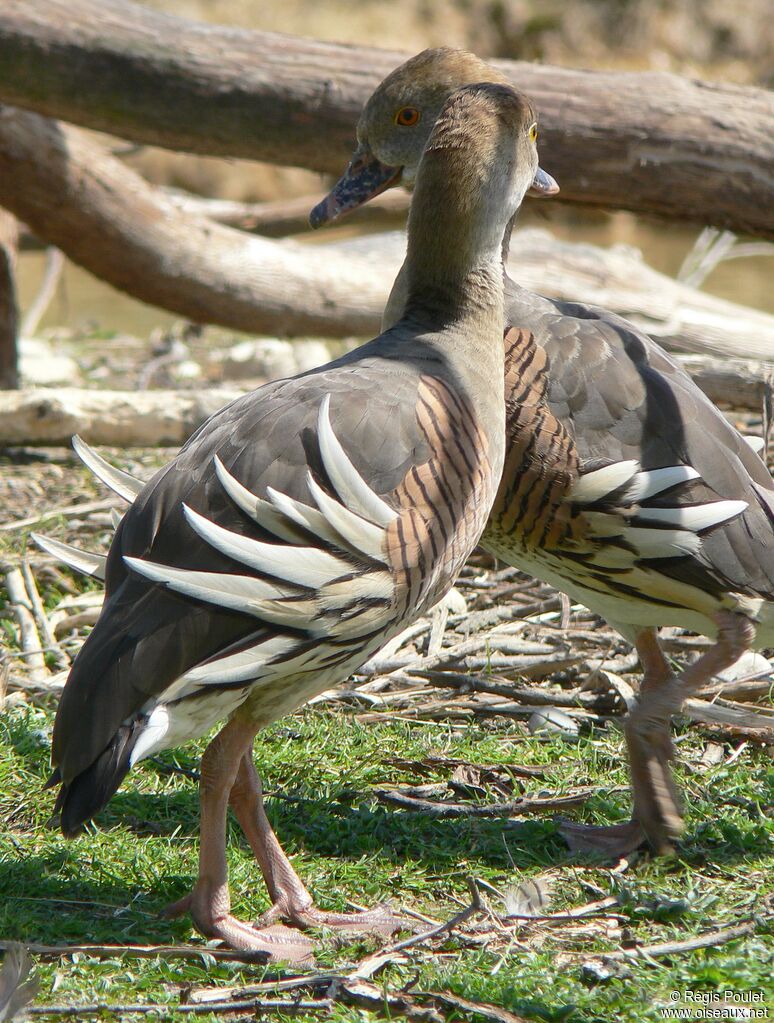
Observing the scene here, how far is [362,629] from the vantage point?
10.6 feet

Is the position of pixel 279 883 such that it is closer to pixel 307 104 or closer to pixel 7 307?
pixel 307 104

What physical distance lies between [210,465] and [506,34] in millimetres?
19856

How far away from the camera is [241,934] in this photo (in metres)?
3.25

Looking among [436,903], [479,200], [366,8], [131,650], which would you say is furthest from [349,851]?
[366,8]

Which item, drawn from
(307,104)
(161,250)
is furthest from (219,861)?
(161,250)

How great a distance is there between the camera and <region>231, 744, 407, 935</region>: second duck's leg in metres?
3.35

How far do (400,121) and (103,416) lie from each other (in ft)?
8.23

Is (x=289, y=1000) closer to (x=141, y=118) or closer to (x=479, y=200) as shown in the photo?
(x=479, y=200)

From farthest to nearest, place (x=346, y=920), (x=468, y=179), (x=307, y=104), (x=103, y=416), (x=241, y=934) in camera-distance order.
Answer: (x=103, y=416) < (x=307, y=104) < (x=468, y=179) < (x=346, y=920) < (x=241, y=934)

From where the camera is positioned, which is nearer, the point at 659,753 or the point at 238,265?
the point at 659,753

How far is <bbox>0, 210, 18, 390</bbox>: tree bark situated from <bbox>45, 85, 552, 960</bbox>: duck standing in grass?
4.21m

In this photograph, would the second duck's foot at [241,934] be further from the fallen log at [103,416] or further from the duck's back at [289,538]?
the fallen log at [103,416]

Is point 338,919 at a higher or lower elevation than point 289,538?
lower

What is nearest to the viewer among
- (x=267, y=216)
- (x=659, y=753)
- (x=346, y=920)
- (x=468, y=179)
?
(x=346, y=920)
